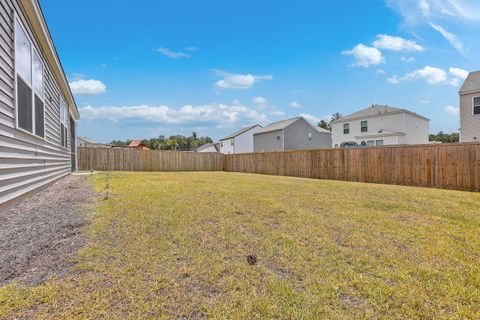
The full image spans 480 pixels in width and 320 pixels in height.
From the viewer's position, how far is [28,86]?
16.7ft

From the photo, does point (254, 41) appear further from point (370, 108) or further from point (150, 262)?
point (150, 262)

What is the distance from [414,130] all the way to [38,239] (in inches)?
1028

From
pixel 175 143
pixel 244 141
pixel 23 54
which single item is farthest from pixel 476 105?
pixel 175 143

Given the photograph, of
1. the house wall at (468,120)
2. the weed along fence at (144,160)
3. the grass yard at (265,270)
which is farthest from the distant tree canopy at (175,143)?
the grass yard at (265,270)

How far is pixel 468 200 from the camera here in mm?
6059

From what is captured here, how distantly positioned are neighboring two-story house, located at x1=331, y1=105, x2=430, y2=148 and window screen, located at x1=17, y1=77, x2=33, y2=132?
1970cm

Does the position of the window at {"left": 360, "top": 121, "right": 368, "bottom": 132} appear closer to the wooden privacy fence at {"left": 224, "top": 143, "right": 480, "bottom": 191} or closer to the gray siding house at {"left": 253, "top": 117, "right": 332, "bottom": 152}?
the gray siding house at {"left": 253, "top": 117, "right": 332, "bottom": 152}

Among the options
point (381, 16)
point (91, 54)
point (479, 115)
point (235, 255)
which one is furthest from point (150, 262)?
point (479, 115)

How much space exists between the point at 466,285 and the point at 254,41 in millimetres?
16219

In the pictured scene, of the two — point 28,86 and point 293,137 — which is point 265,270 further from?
point 293,137

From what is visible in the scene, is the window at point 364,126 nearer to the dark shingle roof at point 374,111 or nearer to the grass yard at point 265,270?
the dark shingle roof at point 374,111

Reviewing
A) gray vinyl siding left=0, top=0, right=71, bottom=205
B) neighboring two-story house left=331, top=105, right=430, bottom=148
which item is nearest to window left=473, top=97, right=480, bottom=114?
neighboring two-story house left=331, top=105, right=430, bottom=148

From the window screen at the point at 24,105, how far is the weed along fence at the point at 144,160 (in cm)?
1312

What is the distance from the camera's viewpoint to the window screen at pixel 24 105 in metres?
4.45
